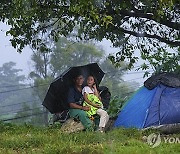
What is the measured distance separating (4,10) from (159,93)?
11.1 feet

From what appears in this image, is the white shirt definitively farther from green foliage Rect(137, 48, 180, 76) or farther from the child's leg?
green foliage Rect(137, 48, 180, 76)

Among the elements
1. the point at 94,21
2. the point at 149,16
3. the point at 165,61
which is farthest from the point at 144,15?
the point at 165,61

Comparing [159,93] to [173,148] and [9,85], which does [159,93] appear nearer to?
[173,148]

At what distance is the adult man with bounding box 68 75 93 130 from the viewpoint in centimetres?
771

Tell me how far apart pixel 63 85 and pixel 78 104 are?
0.73m

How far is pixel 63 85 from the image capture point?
8.51 meters

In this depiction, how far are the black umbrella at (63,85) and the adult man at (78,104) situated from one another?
0.15 m

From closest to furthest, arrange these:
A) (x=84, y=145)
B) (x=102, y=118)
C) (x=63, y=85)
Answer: (x=84, y=145)
(x=102, y=118)
(x=63, y=85)

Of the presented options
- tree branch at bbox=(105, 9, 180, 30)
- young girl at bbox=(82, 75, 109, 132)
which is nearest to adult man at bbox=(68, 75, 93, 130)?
young girl at bbox=(82, 75, 109, 132)

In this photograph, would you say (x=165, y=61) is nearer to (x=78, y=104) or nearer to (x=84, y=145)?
(x=78, y=104)

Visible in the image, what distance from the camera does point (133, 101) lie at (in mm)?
9398

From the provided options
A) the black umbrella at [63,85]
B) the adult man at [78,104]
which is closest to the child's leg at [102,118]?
the adult man at [78,104]

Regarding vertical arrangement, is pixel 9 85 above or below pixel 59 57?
below

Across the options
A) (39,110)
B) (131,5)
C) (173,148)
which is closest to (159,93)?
(131,5)
